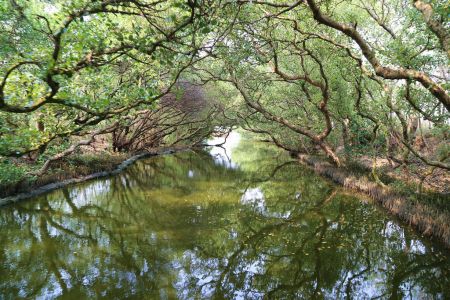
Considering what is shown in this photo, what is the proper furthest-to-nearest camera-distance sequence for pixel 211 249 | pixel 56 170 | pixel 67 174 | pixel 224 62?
pixel 224 62 < pixel 67 174 < pixel 56 170 < pixel 211 249

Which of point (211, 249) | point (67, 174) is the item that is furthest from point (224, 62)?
point (211, 249)

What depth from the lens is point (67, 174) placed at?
49.9 feet

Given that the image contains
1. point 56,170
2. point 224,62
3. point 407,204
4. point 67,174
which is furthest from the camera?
point 224,62

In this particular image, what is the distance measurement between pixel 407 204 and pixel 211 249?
6.51m

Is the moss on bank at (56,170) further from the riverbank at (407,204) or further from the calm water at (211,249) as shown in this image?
the riverbank at (407,204)

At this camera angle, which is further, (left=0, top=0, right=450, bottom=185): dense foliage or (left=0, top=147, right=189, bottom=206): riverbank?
(left=0, top=147, right=189, bottom=206): riverbank

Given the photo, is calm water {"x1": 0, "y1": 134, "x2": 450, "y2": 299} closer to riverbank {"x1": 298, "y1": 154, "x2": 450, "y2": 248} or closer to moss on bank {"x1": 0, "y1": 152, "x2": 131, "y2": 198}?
riverbank {"x1": 298, "y1": 154, "x2": 450, "y2": 248}

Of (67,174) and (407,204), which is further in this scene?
(67,174)

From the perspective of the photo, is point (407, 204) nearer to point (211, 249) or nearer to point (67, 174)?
point (211, 249)

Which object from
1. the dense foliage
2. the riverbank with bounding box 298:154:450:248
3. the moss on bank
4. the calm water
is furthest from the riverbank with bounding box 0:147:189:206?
the riverbank with bounding box 298:154:450:248

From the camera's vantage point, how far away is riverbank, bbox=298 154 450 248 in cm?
855

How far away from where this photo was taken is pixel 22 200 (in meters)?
12.1

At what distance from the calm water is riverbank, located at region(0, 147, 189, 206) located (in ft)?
2.16

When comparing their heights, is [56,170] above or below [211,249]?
above
